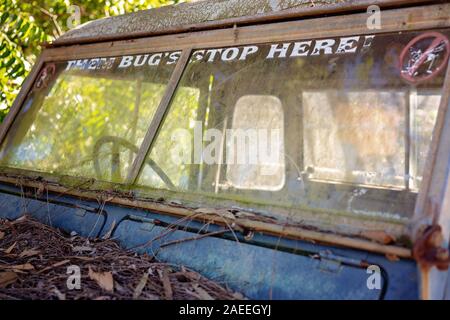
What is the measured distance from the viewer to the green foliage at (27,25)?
231 inches

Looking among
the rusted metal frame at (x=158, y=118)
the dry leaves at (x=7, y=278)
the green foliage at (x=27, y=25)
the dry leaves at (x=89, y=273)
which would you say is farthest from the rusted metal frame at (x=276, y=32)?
the dry leaves at (x=7, y=278)

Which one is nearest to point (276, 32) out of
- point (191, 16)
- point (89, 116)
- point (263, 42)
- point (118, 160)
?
point (263, 42)

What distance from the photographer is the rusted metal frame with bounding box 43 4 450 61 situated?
267 centimetres

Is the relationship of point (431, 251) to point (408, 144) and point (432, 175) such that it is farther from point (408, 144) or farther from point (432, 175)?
point (408, 144)

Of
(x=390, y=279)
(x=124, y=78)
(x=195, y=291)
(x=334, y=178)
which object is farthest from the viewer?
(x=124, y=78)

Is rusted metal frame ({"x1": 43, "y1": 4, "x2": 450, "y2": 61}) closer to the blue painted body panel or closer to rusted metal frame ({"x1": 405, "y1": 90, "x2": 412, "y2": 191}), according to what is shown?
rusted metal frame ({"x1": 405, "y1": 90, "x2": 412, "y2": 191})

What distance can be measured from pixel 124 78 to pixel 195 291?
6.03 ft

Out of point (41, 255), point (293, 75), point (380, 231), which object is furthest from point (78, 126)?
point (380, 231)

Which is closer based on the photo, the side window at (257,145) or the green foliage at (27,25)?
the side window at (257,145)

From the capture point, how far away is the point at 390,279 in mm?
2137

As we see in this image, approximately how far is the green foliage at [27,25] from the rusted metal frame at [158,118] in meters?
1.65

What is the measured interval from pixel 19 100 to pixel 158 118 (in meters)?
1.47

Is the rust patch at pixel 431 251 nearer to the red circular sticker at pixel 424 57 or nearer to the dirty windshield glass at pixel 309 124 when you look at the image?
the dirty windshield glass at pixel 309 124

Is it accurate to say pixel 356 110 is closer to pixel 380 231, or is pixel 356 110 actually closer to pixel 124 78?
pixel 380 231
